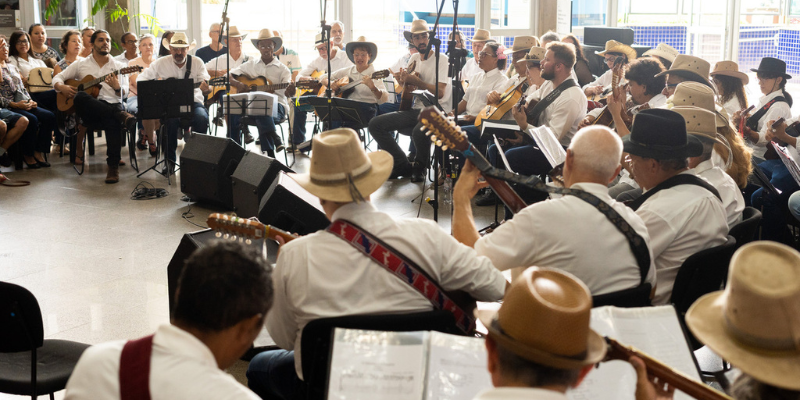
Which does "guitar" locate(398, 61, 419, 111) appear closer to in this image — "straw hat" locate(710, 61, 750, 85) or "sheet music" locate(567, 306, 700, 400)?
"straw hat" locate(710, 61, 750, 85)

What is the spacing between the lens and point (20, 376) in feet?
8.07

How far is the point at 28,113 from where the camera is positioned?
8.06 meters

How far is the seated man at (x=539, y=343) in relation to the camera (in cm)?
128

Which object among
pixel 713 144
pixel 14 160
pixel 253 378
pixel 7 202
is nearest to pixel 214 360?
pixel 253 378

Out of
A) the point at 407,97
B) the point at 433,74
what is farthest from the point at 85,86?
the point at 433,74

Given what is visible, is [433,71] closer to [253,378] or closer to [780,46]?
[253,378]

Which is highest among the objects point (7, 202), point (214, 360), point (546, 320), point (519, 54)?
point (519, 54)

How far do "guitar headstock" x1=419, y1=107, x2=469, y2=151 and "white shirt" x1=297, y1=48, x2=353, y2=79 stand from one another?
6805 mm

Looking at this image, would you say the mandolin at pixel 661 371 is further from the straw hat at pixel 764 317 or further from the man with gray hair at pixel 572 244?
the man with gray hair at pixel 572 244

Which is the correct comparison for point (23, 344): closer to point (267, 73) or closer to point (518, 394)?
point (518, 394)

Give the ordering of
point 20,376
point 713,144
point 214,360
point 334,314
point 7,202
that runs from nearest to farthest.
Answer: point 214,360 < point 334,314 < point 20,376 < point 713,144 < point 7,202

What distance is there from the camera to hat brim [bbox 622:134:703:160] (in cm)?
299

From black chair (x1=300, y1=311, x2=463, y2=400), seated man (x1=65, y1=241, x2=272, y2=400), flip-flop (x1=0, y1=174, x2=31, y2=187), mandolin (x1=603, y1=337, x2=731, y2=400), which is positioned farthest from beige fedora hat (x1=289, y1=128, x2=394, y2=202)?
flip-flop (x1=0, y1=174, x2=31, y2=187)

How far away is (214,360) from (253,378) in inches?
43.9
